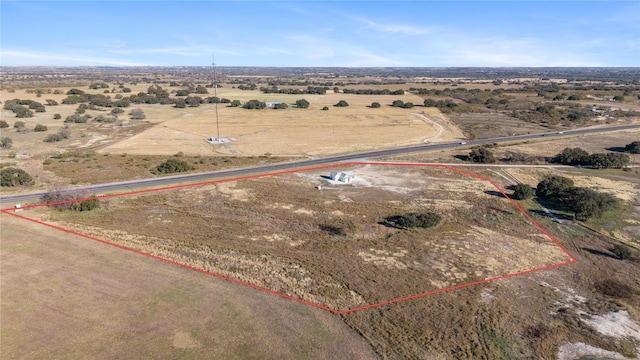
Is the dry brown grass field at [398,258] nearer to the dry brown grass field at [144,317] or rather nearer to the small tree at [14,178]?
the dry brown grass field at [144,317]

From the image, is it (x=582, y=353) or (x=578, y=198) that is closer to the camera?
(x=582, y=353)

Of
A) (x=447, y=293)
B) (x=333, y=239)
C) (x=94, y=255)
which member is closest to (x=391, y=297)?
(x=447, y=293)

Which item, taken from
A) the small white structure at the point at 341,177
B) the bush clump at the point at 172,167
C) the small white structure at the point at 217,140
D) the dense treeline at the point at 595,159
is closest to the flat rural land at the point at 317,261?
the bush clump at the point at 172,167

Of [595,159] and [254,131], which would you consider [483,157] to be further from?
[254,131]

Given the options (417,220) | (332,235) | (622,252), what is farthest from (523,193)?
(332,235)

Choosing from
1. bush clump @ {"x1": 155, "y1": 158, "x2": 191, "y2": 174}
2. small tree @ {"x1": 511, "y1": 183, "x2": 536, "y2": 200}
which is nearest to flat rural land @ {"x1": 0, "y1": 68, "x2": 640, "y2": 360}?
bush clump @ {"x1": 155, "y1": 158, "x2": 191, "y2": 174}
